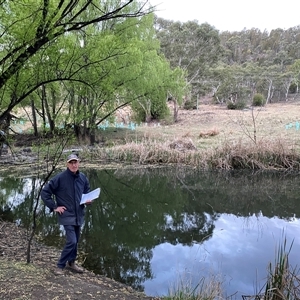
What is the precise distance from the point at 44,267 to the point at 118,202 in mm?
5400

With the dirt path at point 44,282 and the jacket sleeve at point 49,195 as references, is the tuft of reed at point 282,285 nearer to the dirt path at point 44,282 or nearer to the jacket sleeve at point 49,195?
the dirt path at point 44,282

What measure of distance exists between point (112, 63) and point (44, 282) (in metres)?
7.43

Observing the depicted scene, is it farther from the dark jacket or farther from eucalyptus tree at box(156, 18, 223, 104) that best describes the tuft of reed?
eucalyptus tree at box(156, 18, 223, 104)

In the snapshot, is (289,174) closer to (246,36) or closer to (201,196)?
(201,196)

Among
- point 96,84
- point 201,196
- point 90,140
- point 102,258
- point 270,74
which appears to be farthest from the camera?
point 270,74

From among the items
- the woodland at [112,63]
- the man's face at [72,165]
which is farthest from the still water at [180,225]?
the woodland at [112,63]

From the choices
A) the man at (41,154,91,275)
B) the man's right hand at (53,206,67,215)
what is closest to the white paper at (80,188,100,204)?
the man at (41,154,91,275)

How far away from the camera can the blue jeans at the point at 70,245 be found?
15.7ft

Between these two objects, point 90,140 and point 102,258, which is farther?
point 90,140

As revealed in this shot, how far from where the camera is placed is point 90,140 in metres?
21.0

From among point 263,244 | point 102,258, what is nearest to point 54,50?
point 102,258

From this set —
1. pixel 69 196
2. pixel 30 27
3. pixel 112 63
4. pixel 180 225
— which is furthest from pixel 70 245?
pixel 112 63

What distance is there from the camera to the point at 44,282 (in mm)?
4070

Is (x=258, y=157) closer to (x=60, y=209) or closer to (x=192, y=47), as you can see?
(x=60, y=209)
